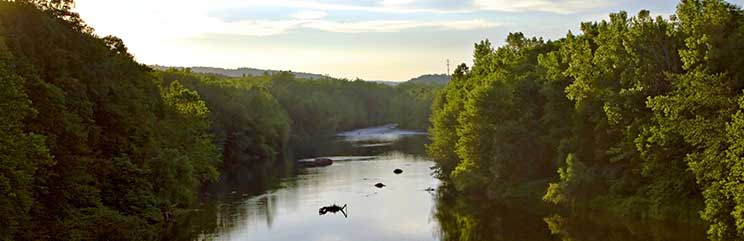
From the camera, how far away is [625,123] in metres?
57.1

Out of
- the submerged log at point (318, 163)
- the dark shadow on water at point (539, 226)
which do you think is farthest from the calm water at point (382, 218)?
the submerged log at point (318, 163)

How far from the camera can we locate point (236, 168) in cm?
10144

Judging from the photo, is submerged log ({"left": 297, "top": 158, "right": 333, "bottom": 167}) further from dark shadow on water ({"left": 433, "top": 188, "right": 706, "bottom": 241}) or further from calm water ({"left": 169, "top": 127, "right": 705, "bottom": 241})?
dark shadow on water ({"left": 433, "top": 188, "right": 706, "bottom": 241})

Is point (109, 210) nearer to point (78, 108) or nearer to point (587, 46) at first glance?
point (78, 108)

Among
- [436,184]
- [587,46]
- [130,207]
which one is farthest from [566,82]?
[130,207]

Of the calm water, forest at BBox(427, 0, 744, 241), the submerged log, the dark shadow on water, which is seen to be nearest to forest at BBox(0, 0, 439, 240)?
the calm water

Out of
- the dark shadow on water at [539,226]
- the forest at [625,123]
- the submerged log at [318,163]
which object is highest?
the forest at [625,123]

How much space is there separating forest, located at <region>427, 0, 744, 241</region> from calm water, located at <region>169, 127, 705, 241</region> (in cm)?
244

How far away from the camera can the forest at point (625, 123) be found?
4762 centimetres

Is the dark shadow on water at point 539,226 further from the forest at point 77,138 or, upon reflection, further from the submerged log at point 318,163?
the submerged log at point 318,163

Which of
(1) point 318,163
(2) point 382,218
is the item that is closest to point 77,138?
(2) point 382,218

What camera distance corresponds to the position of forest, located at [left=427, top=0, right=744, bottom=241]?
1875 inches

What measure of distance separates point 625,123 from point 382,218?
59.5 feet

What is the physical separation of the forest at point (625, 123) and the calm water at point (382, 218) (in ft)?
8.01
